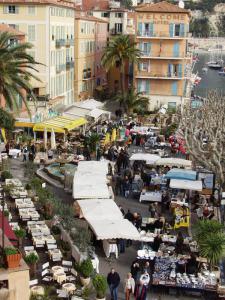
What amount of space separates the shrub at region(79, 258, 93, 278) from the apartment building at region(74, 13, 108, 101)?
141ft

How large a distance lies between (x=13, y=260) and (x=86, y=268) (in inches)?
153

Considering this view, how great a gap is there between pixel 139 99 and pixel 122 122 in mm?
5397

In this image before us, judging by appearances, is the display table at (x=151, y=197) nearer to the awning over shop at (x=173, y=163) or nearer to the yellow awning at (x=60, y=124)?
the awning over shop at (x=173, y=163)

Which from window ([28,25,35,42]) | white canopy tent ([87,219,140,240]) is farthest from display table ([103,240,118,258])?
window ([28,25,35,42])

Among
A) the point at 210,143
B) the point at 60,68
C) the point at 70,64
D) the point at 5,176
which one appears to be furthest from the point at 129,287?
the point at 70,64

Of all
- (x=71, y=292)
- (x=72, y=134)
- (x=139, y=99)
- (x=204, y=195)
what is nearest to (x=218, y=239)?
(x=71, y=292)

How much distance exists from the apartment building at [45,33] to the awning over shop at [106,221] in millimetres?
23378

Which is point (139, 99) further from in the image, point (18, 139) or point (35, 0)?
point (18, 139)

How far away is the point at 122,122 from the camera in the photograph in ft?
160

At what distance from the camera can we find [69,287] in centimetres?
1708

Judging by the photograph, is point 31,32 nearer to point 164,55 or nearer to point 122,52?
point 122,52

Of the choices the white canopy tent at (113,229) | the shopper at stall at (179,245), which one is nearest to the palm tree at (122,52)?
the white canopy tent at (113,229)

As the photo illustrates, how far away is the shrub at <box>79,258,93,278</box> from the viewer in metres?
17.9

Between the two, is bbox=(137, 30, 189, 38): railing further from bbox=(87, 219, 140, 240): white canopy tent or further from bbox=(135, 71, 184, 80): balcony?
bbox=(87, 219, 140, 240): white canopy tent
